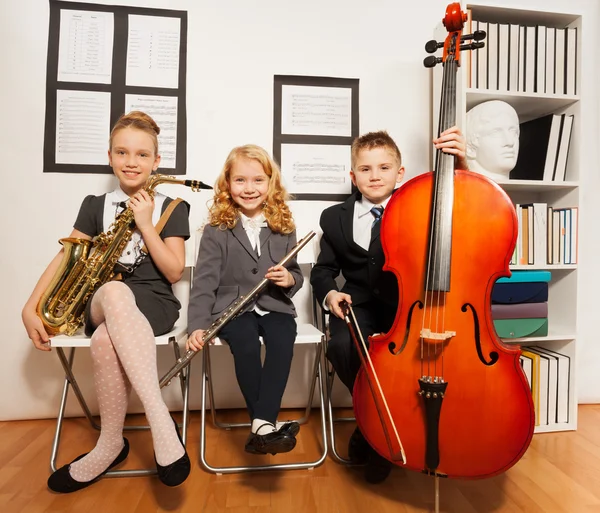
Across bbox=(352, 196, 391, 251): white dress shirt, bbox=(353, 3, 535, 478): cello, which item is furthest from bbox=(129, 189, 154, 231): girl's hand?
bbox=(353, 3, 535, 478): cello

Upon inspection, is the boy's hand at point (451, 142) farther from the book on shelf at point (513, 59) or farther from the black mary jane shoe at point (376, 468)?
the black mary jane shoe at point (376, 468)

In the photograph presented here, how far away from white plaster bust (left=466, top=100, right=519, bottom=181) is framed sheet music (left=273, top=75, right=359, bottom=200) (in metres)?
0.53

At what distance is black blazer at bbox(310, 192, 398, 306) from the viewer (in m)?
1.50

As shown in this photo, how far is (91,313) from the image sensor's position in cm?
139

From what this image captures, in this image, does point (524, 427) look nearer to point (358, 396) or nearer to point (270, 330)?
point (358, 396)

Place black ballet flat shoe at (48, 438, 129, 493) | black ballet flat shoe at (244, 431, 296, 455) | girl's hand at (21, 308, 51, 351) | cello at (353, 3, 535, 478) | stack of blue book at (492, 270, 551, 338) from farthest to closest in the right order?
stack of blue book at (492, 270, 551, 338), girl's hand at (21, 308, 51, 351), black ballet flat shoe at (48, 438, 129, 493), black ballet flat shoe at (244, 431, 296, 455), cello at (353, 3, 535, 478)

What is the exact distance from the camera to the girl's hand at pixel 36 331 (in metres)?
1.42

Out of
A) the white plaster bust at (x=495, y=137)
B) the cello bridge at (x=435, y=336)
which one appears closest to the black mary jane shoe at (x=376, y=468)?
the cello bridge at (x=435, y=336)

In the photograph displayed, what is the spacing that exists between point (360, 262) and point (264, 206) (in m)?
0.42

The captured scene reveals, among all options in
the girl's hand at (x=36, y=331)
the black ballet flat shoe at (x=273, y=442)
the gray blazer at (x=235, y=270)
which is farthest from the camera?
the gray blazer at (x=235, y=270)

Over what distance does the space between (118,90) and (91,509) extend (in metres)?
1.59

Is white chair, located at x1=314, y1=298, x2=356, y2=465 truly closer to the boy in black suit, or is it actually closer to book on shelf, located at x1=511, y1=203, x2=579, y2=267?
the boy in black suit

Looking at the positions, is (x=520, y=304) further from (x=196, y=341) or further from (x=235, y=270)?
(x=196, y=341)

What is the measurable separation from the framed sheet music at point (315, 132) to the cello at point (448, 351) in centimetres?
82
